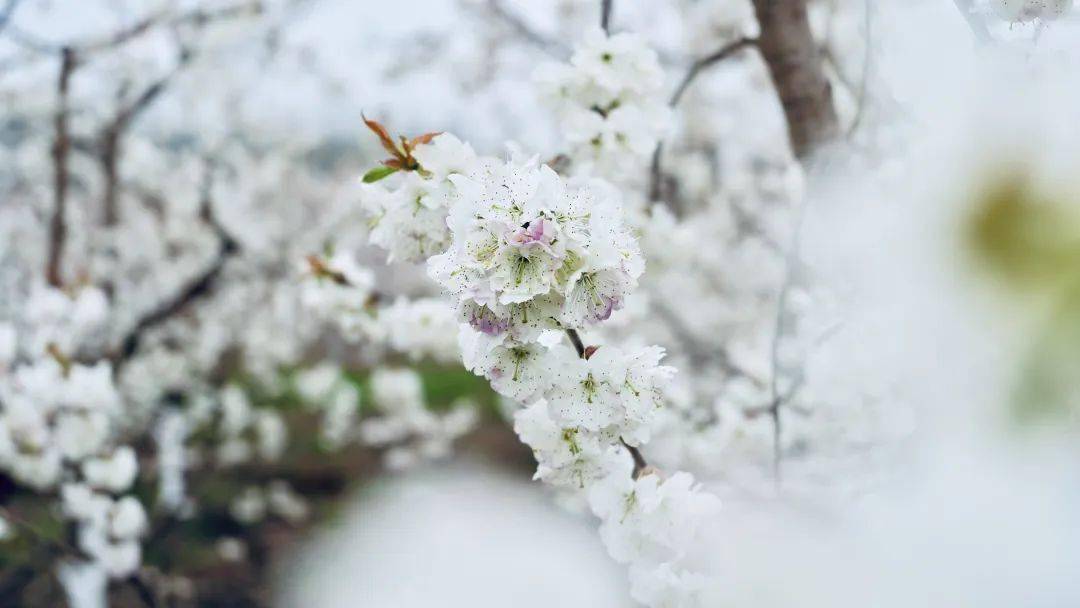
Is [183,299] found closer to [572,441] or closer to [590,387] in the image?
→ [572,441]

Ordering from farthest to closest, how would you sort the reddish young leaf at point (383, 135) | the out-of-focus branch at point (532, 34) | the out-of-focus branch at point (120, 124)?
the out-of-focus branch at point (120, 124)
the out-of-focus branch at point (532, 34)
the reddish young leaf at point (383, 135)

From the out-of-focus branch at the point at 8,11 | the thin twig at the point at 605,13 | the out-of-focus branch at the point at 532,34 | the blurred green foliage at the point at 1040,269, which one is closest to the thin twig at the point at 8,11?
the out-of-focus branch at the point at 8,11

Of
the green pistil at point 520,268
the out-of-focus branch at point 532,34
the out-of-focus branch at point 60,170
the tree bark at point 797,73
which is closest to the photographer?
the green pistil at point 520,268

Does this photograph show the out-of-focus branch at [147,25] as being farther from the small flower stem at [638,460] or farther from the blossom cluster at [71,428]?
the small flower stem at [638,460]

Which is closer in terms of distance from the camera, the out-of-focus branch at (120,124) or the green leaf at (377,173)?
the green leaf at (377,173)

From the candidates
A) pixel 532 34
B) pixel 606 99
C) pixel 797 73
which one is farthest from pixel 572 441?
pixel 532 34

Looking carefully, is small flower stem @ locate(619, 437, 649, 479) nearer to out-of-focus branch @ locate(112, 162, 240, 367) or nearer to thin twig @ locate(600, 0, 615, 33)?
thin twig @ locate(600, 0, 615, 33)
